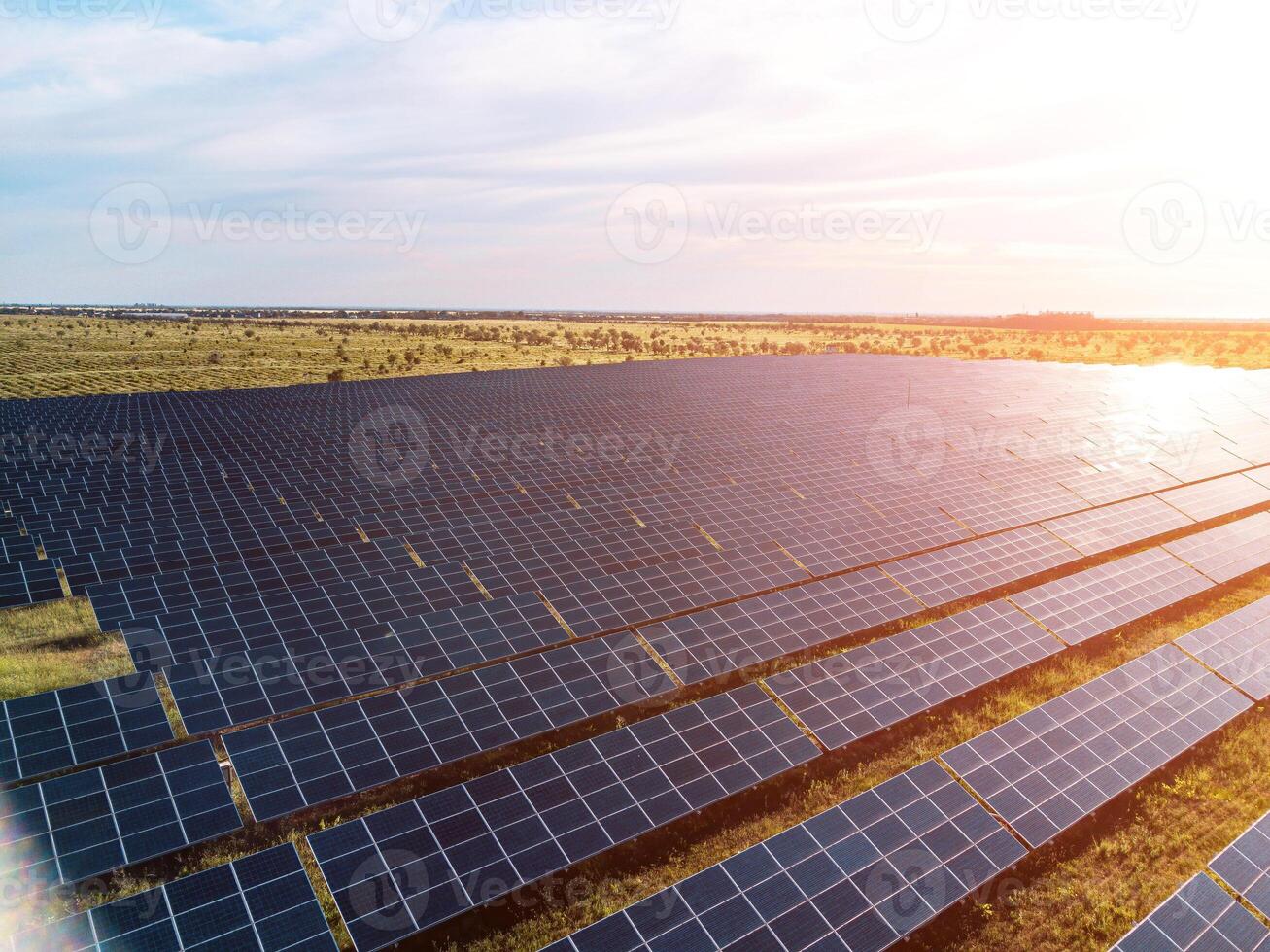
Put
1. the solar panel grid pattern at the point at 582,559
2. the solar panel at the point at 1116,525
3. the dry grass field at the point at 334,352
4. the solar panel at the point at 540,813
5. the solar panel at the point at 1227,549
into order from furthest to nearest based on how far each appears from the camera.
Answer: the dry grass field at the point at 334,352
the solar panel at the point at 1116,525
the solar panel at the point at 1227,549
the solar panel grid pattern at the point at 582,559
the solar panel at the point at 540,813

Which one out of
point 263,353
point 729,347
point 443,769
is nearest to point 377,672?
point 443,769

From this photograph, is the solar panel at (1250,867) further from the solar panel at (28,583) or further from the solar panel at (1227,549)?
the solar panel at (28,583)

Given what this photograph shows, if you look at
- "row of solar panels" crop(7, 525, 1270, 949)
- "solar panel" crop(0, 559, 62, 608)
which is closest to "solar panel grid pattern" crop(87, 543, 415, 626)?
"solar panel" crop(0, 559, 62, 608)

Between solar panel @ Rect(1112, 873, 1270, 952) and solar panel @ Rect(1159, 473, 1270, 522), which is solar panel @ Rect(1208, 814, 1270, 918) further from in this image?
solar panel @ Rect(1159, 473, 1270, 522)

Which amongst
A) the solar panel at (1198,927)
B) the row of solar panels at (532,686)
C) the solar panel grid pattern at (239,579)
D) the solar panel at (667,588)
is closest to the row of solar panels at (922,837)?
the solar panel at (1198,927)

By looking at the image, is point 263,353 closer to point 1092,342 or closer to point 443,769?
point 443,769

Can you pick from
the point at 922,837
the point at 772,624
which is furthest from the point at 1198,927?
the point at 772,624
